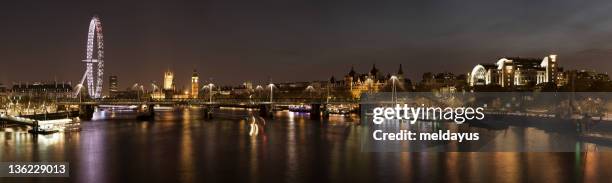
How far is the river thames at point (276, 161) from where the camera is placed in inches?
759

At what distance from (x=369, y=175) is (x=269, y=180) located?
10.7 feet

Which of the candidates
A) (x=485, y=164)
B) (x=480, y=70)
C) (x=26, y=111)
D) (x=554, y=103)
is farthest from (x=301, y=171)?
(x=480, y=70)

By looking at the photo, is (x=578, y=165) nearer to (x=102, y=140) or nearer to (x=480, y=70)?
(x=102, y=140)

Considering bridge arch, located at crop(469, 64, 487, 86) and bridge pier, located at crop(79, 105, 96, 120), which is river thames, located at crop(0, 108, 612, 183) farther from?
bridge arch, located at crop(469, 64, 487, 86)

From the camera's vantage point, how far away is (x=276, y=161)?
74.7 feet

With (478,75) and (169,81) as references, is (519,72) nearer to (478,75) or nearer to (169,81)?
(478,75)

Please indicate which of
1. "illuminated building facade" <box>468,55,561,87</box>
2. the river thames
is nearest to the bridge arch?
"illuminated building facade" <box>468,55,561,87</box>

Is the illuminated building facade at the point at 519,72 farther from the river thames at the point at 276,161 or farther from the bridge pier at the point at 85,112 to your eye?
the river thames at the point at 276,161

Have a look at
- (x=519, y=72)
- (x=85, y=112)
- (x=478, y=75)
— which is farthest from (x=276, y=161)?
(x=478, y=75)

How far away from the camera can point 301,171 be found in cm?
2053

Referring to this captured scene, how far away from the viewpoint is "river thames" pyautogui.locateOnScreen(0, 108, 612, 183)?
1927 cm

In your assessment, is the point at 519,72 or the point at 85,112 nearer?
the point at 85,112

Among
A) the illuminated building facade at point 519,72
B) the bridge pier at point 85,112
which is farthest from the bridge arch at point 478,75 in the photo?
the bridge pier at point 85,112

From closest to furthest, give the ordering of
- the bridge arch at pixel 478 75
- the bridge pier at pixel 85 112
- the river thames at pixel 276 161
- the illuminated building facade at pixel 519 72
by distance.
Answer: the river thames at pixel 276 161 → the bridge pier at pixel 85 112 → the illuminated building facade at pixel 519 72 → the bridge arch at pixel 478 75
